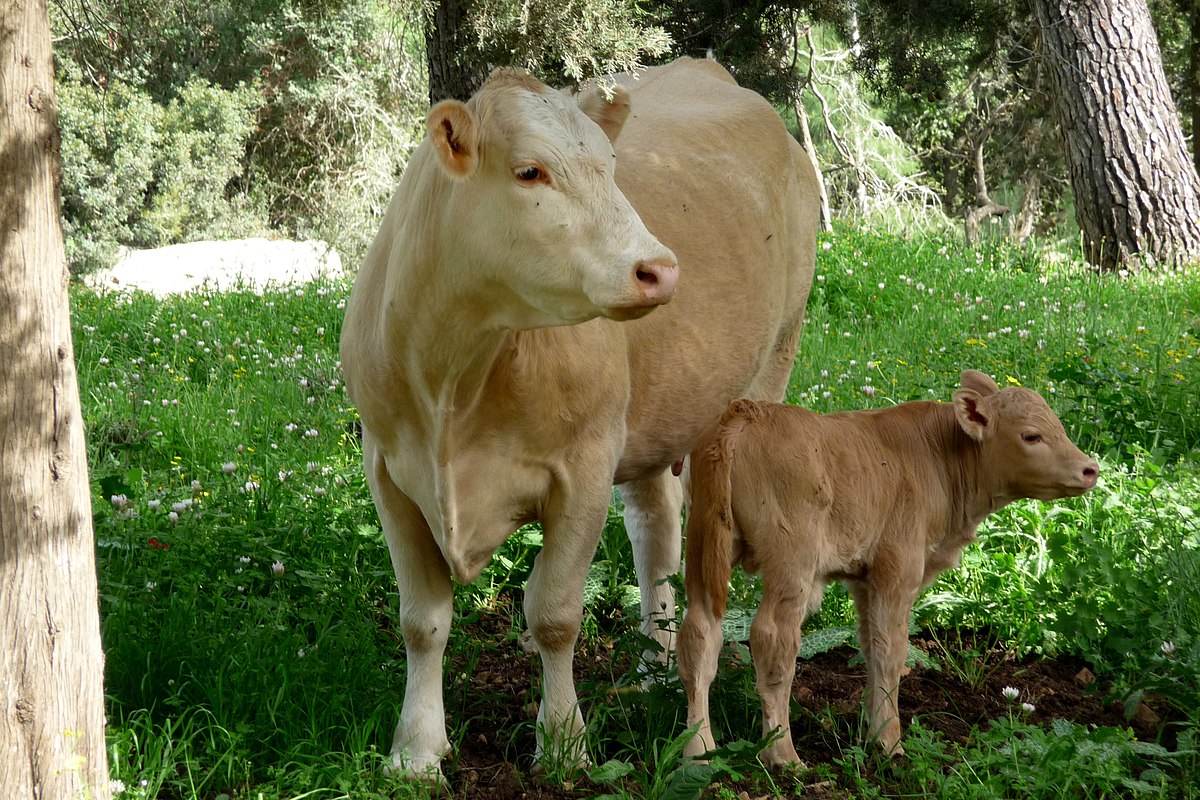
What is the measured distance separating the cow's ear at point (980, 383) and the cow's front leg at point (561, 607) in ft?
4.55

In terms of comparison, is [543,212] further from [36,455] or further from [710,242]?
[710,242]

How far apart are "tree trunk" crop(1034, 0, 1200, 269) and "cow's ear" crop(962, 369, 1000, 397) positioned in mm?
7088

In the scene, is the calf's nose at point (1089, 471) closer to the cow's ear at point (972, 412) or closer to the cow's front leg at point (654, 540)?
the cow's ear at point (972, 412)

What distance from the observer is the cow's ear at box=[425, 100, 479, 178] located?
3.22 m

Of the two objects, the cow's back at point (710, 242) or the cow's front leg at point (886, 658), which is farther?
the cow's back at point (710, 242)

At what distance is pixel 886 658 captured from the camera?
13.0 ft

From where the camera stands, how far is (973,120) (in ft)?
89.4

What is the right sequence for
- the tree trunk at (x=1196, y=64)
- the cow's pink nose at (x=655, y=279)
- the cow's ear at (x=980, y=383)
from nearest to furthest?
1. the cow's pink nose at (x=655, y=279)
2. the cow's ear at (x=980, y=383)
3. the tree trunk at (x=1196, y=64)

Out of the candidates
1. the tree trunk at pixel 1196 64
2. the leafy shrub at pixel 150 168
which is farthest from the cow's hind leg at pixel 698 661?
the leafy shrub at pixel 150 168

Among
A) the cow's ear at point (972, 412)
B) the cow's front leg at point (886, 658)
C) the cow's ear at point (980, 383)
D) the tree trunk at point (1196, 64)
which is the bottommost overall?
the cow's front leg at point (886, 658)

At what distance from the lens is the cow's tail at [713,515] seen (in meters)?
3.82

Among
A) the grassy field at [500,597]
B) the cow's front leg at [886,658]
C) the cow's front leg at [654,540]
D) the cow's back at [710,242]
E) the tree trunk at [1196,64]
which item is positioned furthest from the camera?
the tree trunk at [1196,64]

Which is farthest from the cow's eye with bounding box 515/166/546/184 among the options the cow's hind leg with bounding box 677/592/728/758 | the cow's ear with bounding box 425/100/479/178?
the cow's hind leg with bounding box 677/592/728/758

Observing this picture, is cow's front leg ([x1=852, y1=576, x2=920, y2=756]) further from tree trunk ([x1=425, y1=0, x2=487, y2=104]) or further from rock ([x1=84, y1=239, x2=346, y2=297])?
rock ([x1=84, y1=239, x2=346, y2=297])
